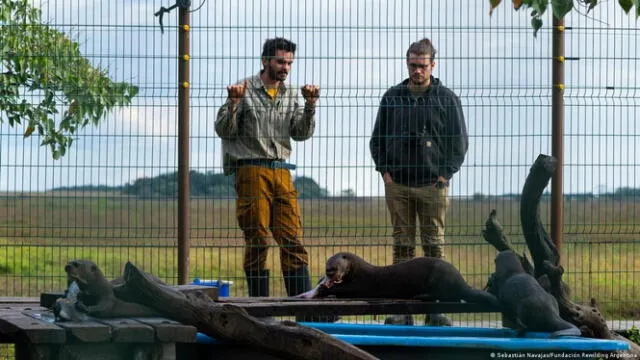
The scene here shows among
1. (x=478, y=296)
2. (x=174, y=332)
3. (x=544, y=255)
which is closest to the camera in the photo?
(x=174, y=332)

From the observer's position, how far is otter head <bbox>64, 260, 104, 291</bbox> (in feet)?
19.4

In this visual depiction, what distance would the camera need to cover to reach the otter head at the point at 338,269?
7.77 metres

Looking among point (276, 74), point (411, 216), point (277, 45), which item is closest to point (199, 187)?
point (276, 74)

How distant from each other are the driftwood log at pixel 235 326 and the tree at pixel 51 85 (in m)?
3.49

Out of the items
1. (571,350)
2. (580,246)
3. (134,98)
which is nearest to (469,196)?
(580,246)

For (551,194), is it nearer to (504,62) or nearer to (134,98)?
(504,62)

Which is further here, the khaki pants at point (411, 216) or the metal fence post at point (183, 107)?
the khaki pants at point (411, 216)

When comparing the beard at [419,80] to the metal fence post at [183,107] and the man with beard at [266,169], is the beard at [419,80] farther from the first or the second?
the metal fence post at [183,107]

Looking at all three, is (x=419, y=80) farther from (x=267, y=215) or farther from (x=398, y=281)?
(x=398, y=281)

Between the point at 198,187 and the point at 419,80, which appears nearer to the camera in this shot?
the point at 198,187

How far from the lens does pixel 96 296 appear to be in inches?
236

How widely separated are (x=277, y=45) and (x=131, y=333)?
4.34 m

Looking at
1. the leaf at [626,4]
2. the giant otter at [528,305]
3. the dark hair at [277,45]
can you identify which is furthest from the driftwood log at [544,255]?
the dark hair at [277,45]

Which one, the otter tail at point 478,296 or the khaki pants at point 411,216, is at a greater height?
the khaki pants at point 411,216
